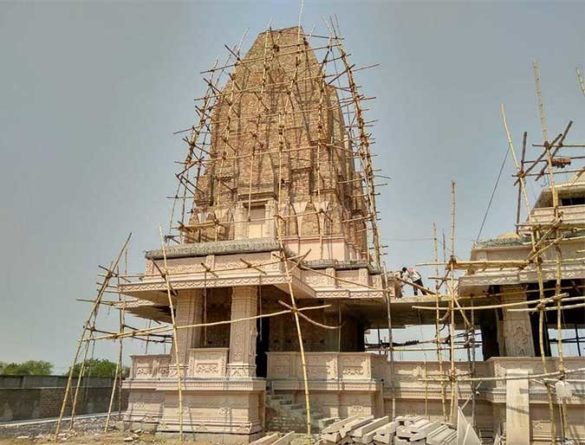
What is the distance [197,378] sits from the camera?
1355 centimetres

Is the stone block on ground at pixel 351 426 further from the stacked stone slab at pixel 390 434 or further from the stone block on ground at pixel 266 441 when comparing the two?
the stone block on ground at pixel 266 441

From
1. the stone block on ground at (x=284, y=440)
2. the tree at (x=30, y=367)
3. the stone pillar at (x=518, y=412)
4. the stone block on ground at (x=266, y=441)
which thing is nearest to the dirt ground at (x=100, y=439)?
the stone block on ground at (x=284, y=440)

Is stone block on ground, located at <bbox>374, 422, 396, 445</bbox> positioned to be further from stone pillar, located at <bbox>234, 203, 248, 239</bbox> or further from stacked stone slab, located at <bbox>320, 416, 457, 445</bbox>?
stone pillar, located at <bbox>234, 203, 248, 239</bbox>

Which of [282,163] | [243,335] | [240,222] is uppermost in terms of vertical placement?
[282,163]

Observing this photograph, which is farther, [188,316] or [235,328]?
[188,316]

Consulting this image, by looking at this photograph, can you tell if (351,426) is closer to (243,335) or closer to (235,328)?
(243,335)

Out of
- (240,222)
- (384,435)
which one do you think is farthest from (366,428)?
(240,222)

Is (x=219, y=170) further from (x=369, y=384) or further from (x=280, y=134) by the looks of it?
(x=369, y=384)

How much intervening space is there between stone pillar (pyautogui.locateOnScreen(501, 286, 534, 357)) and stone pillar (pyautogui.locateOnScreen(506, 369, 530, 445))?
1.37 meters

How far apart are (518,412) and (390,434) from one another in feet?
13.9

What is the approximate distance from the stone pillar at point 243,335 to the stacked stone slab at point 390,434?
3.44 metres

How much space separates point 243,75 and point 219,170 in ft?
18.6

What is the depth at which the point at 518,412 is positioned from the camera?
12.1 meters

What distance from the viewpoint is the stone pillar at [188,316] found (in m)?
14.6
